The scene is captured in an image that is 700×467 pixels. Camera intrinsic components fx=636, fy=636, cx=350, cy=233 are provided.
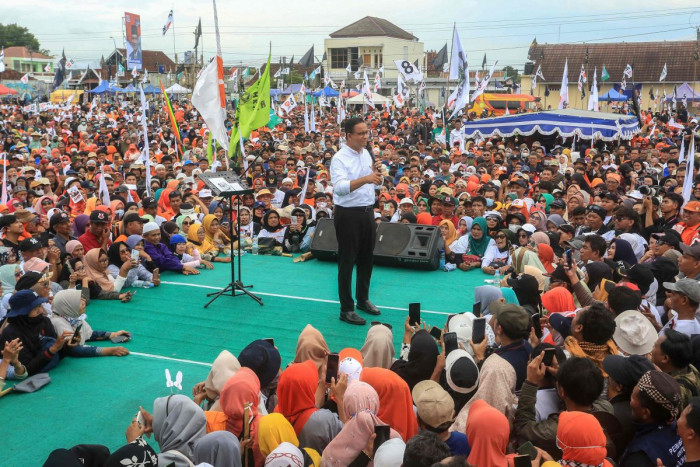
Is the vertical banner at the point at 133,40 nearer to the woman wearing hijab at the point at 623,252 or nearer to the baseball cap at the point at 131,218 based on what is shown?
the baseball cap at the point at 131,218

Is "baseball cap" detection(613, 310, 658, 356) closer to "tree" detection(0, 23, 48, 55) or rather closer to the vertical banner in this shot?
the vertical banner

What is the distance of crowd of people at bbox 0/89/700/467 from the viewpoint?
3.27 meters

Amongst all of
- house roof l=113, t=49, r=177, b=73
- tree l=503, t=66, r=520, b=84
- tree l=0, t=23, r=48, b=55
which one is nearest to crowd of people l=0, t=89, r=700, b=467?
tree l=503, t=66, r=520, b=84

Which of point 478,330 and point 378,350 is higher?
point 478,330

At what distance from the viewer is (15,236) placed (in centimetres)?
741

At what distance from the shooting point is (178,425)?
10.9 feet

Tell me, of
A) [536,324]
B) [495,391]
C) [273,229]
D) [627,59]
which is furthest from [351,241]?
[627,59]

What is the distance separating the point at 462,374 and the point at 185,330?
11.6 ft

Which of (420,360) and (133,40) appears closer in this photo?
(420,360)

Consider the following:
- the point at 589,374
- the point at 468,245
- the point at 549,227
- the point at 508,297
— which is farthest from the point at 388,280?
the point at 589,374

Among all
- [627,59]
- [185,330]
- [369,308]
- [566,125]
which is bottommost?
[185,330]

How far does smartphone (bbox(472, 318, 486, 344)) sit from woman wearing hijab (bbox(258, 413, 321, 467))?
5.06 feet

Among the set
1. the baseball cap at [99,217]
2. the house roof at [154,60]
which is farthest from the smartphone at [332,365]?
the house roof at [154,60]

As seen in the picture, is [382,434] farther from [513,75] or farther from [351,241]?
[513,75]
